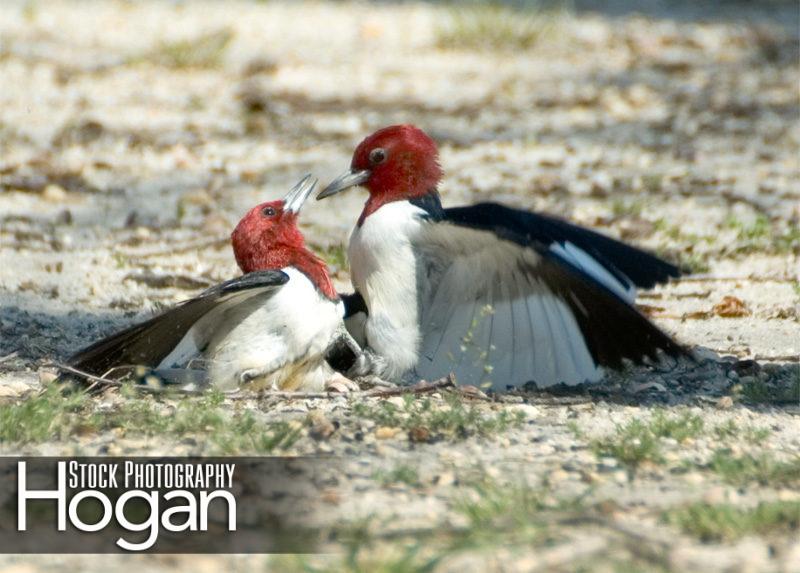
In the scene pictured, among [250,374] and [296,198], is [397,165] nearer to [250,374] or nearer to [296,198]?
[296,198]

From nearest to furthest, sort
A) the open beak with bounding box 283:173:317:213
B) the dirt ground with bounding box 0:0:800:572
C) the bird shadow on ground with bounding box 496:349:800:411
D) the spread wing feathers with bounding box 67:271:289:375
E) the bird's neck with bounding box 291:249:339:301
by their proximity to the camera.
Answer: the dirt ground with bounding box 0:0:800:572, the spread wing feathers with bounding box 67:271:289:375, the bird shadow on ground with bounding box 496:349:800:411, the bird's neck with bounding box 291:249:339:301, the open beak with bounding box 283:173:317:213

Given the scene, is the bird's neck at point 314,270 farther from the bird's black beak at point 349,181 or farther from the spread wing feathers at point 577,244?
the spread wing feathers at point 577,244

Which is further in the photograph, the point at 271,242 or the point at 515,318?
the point at 271,242

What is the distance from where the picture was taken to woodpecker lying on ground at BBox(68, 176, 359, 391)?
174 inches

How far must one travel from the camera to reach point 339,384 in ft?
14.9

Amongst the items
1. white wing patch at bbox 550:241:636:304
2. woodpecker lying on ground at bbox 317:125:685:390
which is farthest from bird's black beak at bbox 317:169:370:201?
white wing patch at bbox 550:241:636:304

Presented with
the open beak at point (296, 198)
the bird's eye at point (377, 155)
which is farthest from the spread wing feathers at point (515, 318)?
the open beak at point (296, 198)

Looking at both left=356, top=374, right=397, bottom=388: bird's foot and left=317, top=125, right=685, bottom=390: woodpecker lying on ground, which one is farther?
left=356, top=374, right=397, bottom=388: bird's foot

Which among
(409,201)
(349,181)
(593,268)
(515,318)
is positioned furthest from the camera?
(349,181)

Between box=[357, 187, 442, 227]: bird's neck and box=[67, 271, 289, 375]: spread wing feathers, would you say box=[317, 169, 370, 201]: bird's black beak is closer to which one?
box=[357, 187, 442, 227]: bird's neck

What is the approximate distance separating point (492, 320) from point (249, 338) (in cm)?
76

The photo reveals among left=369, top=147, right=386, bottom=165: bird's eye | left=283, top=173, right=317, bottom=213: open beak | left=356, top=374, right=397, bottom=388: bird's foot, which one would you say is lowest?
left=356, top=374, right=397, bottom=388: bird's foot

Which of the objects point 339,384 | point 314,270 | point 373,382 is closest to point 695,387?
point 373,382

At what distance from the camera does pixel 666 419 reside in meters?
4.01
